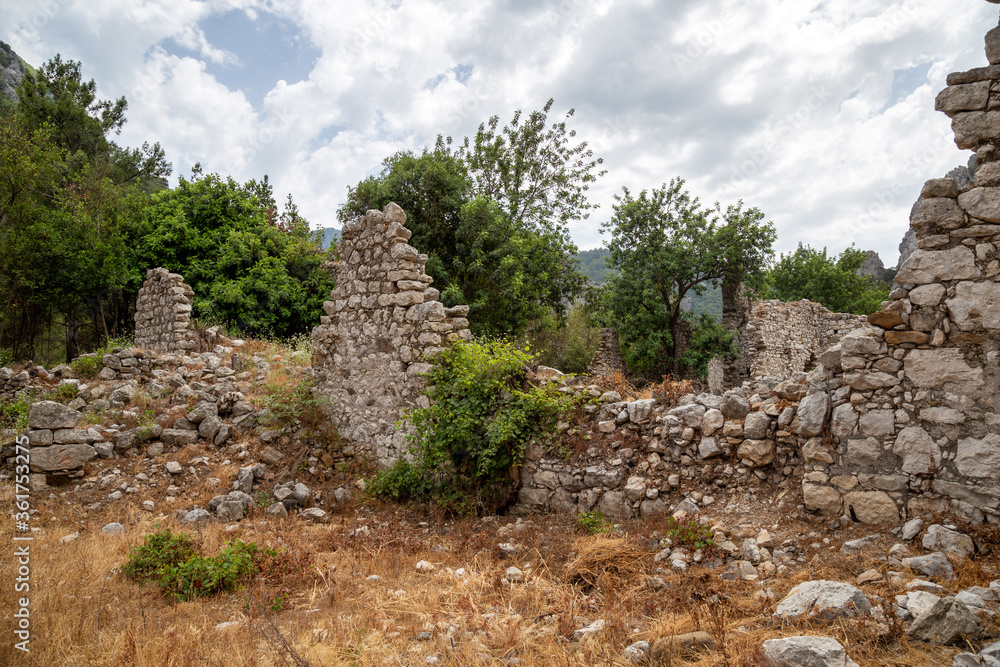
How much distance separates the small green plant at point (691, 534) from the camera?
427cm

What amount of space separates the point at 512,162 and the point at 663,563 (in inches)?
847

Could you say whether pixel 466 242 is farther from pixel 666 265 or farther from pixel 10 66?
pixel 10 66

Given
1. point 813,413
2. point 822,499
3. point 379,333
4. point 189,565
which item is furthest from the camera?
point 379,333

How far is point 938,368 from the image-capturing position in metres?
4.05

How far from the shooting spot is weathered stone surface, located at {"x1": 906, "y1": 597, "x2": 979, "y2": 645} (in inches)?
97.5

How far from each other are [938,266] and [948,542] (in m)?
2.17

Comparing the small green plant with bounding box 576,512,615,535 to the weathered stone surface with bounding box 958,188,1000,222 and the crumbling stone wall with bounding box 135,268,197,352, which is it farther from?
the crumbling stone wall with bounding box 135,268,197,352

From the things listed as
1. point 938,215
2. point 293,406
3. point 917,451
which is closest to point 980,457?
point 917,451

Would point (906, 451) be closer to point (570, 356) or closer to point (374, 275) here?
point (374, 275)

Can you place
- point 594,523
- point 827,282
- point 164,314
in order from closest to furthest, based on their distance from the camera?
point 594,523 < point 164,314 < point 827,282

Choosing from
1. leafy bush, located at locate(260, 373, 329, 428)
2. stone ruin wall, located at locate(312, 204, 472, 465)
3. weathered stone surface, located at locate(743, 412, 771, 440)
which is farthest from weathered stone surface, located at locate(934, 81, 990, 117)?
leafy bush, located at locate(260, 373, 329, 428)

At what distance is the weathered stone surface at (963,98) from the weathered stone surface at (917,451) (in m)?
2.00

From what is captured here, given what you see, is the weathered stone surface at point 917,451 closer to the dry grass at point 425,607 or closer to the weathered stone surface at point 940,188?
the dry grass at point 425,607

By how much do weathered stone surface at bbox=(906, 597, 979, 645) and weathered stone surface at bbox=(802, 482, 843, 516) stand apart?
1.73 m
